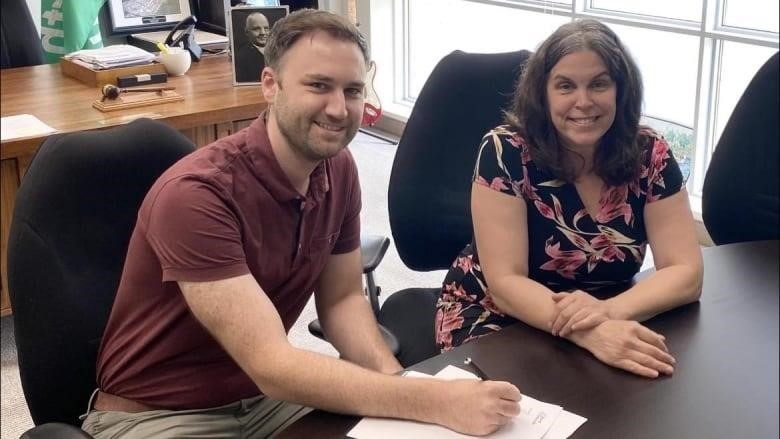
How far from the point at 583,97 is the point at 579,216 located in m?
0.20

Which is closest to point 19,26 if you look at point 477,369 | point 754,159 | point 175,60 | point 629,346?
point 175,60

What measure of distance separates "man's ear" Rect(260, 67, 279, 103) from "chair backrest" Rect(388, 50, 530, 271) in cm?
50

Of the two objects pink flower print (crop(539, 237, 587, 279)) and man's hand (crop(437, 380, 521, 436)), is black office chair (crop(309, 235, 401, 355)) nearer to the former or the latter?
pink flower print (crop(539, 237, 587, 279))

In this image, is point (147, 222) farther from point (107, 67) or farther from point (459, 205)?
point (107, 67)

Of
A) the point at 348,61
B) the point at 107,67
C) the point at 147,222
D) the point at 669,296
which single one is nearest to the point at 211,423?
the point at 147,222

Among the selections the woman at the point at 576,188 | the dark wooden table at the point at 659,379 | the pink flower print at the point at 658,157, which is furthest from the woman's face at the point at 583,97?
the dark wooden table at the point at 659,379

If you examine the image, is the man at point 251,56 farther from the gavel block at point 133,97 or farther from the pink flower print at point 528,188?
the pink flower print at point 528,188

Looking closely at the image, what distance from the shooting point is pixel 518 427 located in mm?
954

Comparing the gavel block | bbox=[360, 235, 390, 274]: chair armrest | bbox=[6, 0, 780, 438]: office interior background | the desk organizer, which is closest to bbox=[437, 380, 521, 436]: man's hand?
bbox=[6, 0, 780, 438]: office interior background

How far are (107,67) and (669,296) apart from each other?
1752mm

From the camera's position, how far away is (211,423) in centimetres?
127

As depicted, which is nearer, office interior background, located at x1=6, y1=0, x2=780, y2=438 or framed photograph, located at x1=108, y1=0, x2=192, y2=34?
office interior background, located at x1=6, y1=0, x2=780, y2=438

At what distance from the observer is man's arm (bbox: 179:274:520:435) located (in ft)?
3.13

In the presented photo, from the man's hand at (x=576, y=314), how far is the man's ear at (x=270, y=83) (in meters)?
0.53
